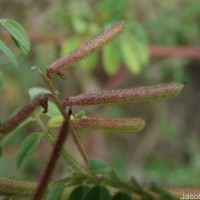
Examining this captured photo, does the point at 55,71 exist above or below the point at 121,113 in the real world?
below

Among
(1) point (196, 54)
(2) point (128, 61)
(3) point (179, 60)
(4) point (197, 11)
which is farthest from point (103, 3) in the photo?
(3) point (179, 60)

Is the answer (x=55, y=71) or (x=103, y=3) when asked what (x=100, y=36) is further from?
(x=103, y=3)

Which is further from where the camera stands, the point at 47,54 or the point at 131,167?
the point at 131,167

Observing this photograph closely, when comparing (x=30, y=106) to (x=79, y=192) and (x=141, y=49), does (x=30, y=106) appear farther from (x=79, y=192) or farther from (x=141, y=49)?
(x=141, y=49)

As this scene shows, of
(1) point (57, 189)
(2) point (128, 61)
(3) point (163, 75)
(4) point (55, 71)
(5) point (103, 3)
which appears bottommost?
(1) point (57, 189)

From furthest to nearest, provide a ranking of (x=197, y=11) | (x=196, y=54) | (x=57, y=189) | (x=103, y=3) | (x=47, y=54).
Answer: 1. (x=197, y=11)
2. (x=47, y=54)
3. (x=196, y=54)
4. (x=103, y=3)
5. (x=57, y=189)

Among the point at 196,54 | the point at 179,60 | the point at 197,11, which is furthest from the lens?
the point at 179,60

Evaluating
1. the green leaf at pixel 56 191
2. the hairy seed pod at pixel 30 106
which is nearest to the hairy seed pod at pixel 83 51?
the hairy seed pod at pixel 30 106

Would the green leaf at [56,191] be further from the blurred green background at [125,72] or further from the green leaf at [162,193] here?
the blurred green background at [125,72]
